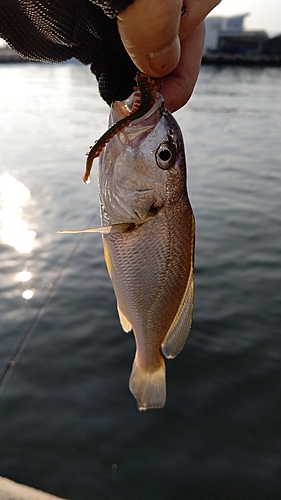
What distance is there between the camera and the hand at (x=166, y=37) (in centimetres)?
119

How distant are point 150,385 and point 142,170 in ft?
3.88

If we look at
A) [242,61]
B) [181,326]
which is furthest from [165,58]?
[242,61]

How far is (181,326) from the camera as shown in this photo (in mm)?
2299

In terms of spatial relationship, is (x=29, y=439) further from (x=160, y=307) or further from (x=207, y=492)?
(x=160, y=307)

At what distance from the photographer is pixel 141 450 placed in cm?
443

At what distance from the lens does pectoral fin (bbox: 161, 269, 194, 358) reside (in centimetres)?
223

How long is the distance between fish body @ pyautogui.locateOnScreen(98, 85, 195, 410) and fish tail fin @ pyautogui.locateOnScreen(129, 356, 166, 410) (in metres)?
0.20

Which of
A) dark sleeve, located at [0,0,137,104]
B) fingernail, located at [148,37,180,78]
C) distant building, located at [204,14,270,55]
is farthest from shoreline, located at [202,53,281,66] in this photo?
fingernail, located at [148,37,180,78]

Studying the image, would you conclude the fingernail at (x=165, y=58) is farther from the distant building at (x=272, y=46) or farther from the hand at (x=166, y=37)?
the distant building at (x=272, y=46)

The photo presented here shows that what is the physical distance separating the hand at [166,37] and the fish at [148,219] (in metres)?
0.14

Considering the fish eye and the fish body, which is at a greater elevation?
the fish eye

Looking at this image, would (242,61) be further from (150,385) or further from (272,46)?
(150,385)

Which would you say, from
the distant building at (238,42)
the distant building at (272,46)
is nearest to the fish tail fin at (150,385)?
the distant building at (272,46)

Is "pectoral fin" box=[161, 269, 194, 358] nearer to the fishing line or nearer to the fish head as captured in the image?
the fish head
